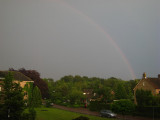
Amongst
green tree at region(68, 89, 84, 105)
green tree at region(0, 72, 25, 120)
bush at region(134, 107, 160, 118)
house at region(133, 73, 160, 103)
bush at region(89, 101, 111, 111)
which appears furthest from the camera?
green tree at region(68, 89, 84, 105)

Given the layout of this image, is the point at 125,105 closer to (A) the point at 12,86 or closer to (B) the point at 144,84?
(A) the point at 12,86

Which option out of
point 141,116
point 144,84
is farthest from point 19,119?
point 144,84

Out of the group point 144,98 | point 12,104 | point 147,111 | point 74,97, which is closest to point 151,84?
point 144,98

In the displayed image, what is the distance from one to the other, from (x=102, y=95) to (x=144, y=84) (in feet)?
44.5

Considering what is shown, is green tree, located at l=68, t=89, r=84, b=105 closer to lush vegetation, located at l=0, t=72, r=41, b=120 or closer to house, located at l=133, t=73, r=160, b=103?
house, located at l=133, t=73, r=160, b=103

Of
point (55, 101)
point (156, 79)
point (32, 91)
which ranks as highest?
point (156, 79)

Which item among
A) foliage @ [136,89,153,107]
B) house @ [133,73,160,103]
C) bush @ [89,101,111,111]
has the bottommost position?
bush @ [89,101,111,111]

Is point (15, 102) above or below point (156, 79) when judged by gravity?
below

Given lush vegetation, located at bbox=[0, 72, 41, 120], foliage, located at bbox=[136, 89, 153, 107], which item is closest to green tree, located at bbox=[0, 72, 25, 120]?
lush vegetation, located at bbox=[0, 72, 41, 120]

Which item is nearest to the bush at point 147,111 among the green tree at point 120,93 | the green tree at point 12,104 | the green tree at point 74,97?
the green tree at point 120,93

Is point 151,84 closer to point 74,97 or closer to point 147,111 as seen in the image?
point 147,111

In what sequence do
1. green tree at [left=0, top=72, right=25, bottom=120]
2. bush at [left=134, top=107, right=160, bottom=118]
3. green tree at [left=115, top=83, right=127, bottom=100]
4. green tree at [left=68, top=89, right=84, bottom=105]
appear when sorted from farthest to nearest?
green tree at [left=115, top=83, right=127, bottom=100] < green tree at [left=68, top=89, right=84, bottom=105] < bush at [left=134, top=107, right=160, bottom=118] < green tree at [left=0, top=72, right=25, bottom=120]

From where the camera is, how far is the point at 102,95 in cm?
5150

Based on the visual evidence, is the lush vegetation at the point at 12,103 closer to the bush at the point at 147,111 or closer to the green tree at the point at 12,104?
the green tree at the point at 12,104
